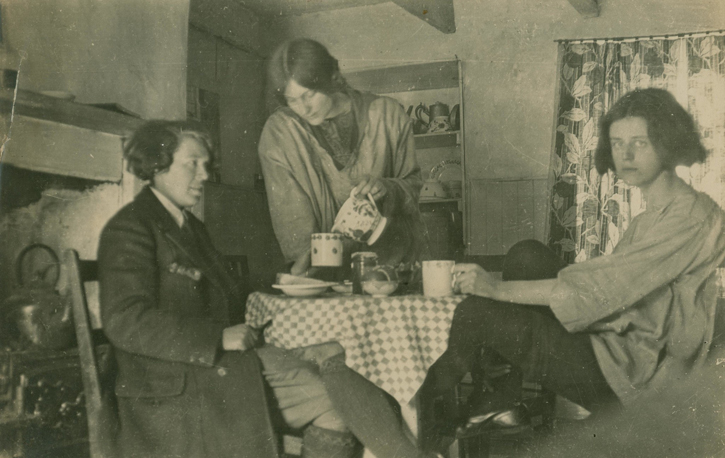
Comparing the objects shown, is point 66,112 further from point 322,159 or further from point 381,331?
point 381,331

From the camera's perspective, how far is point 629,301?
1619 millimetres

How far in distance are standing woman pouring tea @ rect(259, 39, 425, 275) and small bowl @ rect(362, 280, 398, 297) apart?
0.62 m

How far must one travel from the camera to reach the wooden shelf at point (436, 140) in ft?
11.2

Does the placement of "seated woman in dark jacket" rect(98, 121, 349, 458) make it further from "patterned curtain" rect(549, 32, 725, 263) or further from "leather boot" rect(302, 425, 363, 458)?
"patterned curtain" rect(549, 32, 725, 263)

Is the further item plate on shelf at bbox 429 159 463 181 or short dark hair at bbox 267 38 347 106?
plate on shelf at bbox 429 159 463 181

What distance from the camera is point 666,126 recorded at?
1.89m

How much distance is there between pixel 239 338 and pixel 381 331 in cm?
43

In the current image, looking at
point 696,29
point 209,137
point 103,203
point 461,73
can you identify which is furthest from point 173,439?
point 696,29

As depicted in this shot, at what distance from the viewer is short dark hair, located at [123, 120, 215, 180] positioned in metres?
1.87

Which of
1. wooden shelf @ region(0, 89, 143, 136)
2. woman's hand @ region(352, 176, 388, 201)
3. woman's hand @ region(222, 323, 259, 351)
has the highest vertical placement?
wooden shelf @ region(0, 89, 143, 136)

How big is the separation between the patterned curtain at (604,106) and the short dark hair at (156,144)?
1630 millimetres

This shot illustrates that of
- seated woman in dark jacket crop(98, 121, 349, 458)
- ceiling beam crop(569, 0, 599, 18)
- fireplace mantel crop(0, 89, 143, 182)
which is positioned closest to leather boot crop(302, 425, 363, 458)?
seated woman in dark jacket crop(98, 121, 349, 458)

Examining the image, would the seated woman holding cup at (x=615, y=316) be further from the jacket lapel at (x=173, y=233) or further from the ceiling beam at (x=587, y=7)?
the ceiling beam at (x=587, y=7)

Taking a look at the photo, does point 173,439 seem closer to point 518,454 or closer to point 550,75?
Answer: point 518,454
